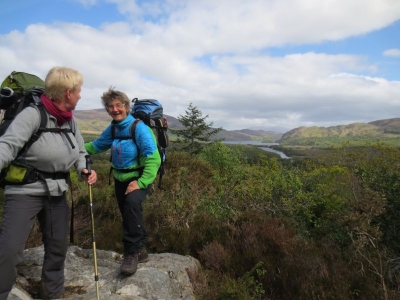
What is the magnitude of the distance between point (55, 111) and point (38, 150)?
1.18 ft

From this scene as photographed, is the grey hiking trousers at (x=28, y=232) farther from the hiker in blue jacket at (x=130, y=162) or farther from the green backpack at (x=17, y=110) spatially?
the hiker in blue jacket at (x=130, y=162)

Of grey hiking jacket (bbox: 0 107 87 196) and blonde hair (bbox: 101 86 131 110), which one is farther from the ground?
blonde hair (bbox: 101 86 131 110)

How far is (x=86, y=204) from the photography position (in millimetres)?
7523

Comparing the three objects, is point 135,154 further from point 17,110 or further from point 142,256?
point 142,256

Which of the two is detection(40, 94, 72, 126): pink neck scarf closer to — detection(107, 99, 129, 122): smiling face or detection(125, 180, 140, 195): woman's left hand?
detection(107, 99, 129, 122): smiling face

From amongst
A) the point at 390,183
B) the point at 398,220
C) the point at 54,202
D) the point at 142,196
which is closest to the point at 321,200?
the point at 390,183

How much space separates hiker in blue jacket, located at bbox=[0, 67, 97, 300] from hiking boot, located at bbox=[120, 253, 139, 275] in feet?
2.26

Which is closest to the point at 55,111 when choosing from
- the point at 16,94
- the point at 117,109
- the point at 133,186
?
the point at 16,94

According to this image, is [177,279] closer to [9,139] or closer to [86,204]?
[9,139]

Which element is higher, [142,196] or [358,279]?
[142,196]

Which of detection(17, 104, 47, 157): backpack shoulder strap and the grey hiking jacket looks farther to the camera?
detection(17, 104, 47, 157): backpack shoulder strap

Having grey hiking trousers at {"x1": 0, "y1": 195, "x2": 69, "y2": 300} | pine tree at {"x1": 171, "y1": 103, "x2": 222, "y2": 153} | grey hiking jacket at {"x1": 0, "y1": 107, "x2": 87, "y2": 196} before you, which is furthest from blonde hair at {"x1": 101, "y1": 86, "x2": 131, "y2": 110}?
pine tree at {"x1": 171, "y1": 103, "x2": 222, "y2": 153}

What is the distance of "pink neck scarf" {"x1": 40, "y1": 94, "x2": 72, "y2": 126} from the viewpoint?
2.54 metres

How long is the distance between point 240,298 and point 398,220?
4912mm
